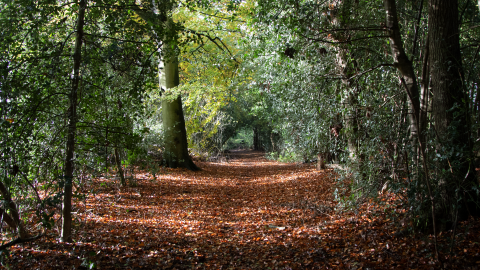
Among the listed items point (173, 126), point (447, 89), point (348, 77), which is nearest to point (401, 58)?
point (447, 89)

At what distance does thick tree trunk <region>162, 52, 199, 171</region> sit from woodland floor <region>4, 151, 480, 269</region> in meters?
4.44

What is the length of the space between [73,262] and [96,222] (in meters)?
1.82

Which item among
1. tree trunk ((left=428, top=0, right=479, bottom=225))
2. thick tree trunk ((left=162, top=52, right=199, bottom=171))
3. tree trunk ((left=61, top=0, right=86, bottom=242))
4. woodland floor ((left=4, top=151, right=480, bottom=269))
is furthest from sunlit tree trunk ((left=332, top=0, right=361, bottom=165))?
thick tree trunk ((left=162, top=52, right=199, bottom=171))

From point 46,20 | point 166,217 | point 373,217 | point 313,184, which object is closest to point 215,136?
point 313,184

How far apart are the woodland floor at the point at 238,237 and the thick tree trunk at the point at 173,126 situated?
14.6 ft

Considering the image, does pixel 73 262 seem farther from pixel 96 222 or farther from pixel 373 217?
pixel 373 217

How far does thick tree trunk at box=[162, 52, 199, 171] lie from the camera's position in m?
12.4

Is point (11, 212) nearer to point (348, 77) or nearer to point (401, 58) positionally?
point (401, 58)

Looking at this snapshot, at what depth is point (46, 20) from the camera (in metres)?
3.50

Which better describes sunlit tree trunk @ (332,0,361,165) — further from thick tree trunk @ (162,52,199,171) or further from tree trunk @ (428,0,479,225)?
thick tree trunk @ (162,52,199,171)

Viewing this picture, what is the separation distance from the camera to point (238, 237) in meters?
5.34

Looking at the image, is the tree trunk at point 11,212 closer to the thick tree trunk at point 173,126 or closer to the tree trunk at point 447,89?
the tree trunk at point 447,89

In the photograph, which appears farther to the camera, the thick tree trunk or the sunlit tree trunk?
the thick tree trunk

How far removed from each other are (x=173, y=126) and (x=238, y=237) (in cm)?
791
